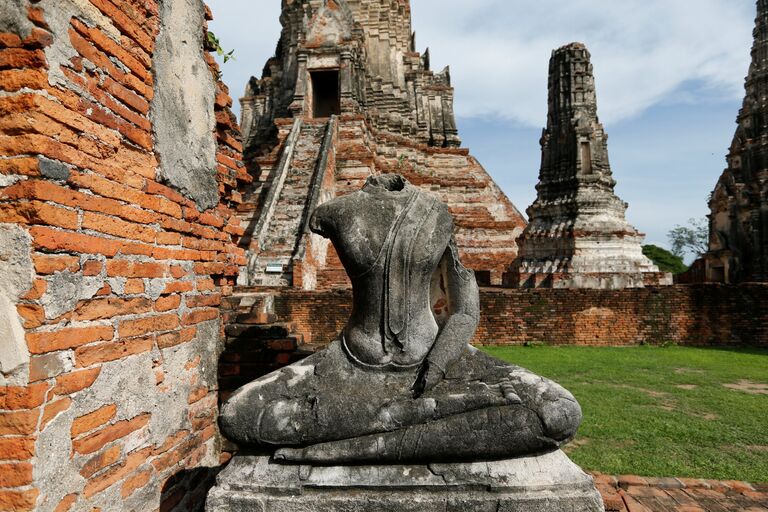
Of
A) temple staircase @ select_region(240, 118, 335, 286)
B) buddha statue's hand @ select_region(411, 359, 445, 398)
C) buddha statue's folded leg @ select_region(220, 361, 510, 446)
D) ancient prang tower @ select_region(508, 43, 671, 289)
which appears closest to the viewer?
buddha statue's folded leg @ select_region(220, 361, 510, 446)

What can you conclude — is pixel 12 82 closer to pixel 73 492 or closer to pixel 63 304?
pixel 63 304

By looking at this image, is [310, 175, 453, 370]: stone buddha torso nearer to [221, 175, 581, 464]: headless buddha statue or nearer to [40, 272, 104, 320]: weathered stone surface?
[221, 175, 581, 464]: headless buddha statue

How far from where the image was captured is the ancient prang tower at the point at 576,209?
13266 millimetres

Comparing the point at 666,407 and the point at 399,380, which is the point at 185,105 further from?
the point at 666,407

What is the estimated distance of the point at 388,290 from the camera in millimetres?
2857

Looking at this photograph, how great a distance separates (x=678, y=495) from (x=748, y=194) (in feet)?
48.8

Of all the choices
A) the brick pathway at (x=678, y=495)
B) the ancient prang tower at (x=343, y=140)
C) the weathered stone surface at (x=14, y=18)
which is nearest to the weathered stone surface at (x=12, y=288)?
the weathered stone surface at (x=14, y=18)

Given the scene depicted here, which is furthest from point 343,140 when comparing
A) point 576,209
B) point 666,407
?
point 666,407

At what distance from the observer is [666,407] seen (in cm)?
599

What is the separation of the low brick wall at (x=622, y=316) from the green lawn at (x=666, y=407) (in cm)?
40

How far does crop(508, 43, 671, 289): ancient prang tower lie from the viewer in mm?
13266

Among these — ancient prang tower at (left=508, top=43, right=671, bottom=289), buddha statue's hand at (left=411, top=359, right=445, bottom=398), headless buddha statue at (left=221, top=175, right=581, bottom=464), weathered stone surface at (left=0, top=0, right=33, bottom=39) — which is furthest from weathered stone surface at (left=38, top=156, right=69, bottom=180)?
ancient prang tower at (left=508, top=43, right=671, bottom=289)

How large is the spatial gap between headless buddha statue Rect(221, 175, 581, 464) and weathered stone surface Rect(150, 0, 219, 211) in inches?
45.9

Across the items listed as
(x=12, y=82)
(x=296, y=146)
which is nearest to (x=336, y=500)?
(x=12, y=82)
